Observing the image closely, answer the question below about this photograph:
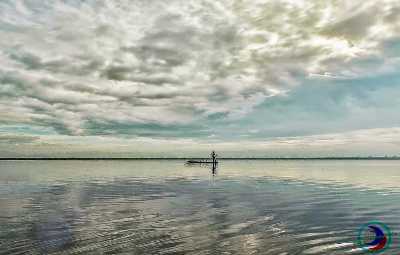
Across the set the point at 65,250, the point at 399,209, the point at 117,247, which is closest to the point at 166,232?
the point at 117,247

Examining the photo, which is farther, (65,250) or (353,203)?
(353,203)

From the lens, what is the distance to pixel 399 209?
133 feet

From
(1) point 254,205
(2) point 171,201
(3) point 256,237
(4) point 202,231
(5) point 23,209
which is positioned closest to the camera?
(3) point 256,237

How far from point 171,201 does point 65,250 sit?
25.8 m

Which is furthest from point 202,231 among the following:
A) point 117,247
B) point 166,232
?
point 117,247

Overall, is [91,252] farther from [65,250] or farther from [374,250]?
[374,250]

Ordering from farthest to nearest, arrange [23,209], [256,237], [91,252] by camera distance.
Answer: [23,209] < [256,237] < [91,252]
